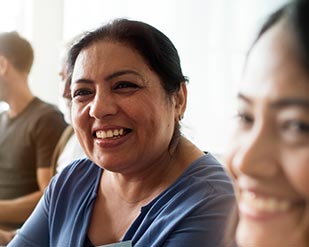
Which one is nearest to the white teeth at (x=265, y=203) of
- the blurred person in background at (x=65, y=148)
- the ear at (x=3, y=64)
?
the blurred person in background at (x=65, y=148)

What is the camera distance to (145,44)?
3.84ft

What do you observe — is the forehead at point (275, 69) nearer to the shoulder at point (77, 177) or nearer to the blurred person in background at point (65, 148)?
the shoulder at point (77, 177)

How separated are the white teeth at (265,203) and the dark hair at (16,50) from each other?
2.10m

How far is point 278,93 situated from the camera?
530 millimetres

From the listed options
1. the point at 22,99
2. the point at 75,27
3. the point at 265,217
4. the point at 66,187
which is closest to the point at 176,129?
the point at 66,187

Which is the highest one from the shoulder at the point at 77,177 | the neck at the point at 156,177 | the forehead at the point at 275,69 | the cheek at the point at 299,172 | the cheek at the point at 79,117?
the forehead at the point at 275,69

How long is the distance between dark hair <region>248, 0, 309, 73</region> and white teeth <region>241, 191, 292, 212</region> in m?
0.15

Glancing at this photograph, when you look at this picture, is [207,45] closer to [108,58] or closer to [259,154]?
[108,58]

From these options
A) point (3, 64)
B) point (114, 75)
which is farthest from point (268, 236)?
point (3, 64)

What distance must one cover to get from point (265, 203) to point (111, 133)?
26.1 inches

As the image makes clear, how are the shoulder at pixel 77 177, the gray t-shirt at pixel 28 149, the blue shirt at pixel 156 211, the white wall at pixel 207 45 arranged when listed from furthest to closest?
the gray t-shirt at pixel 28 149 < the white wall at pixel 207 45 < the shoulder at pixel 77 177 < the blue shirt at pixel 156 211

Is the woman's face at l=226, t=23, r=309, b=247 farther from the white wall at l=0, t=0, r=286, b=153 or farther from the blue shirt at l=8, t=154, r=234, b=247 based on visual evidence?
the white wall at l=0, t=0, r=286, b=153

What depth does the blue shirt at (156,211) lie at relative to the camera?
104cm

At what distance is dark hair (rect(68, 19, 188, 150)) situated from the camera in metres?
1.17
